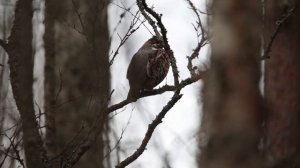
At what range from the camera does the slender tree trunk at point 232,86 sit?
2.95 meters

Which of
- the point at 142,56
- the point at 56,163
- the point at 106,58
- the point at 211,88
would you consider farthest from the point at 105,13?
the point at 211,88

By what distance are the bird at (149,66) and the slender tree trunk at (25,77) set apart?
178 inches

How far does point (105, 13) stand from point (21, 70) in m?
4.38

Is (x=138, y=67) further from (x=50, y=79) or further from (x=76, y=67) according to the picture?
(x=50, y=79)

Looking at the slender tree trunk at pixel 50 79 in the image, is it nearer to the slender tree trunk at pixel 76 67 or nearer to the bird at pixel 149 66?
the slender tree trunk at pixel 76 67

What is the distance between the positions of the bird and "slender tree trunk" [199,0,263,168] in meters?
6.55

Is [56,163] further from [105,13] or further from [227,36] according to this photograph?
[105,13]

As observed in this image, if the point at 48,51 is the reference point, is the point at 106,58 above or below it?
below

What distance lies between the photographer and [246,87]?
3.01 metres

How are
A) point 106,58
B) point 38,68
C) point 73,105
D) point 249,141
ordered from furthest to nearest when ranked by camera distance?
point 38,68
point 73,105
point 106,58
point 249,141

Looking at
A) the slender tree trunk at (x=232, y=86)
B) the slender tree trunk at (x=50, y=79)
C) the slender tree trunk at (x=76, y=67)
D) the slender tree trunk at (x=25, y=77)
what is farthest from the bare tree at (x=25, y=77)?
the slender tree trunk at (x=76, y=67)

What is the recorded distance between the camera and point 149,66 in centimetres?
992

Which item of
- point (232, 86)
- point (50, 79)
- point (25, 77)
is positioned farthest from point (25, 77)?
point (50, 79)

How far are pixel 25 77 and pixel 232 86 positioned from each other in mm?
2061
